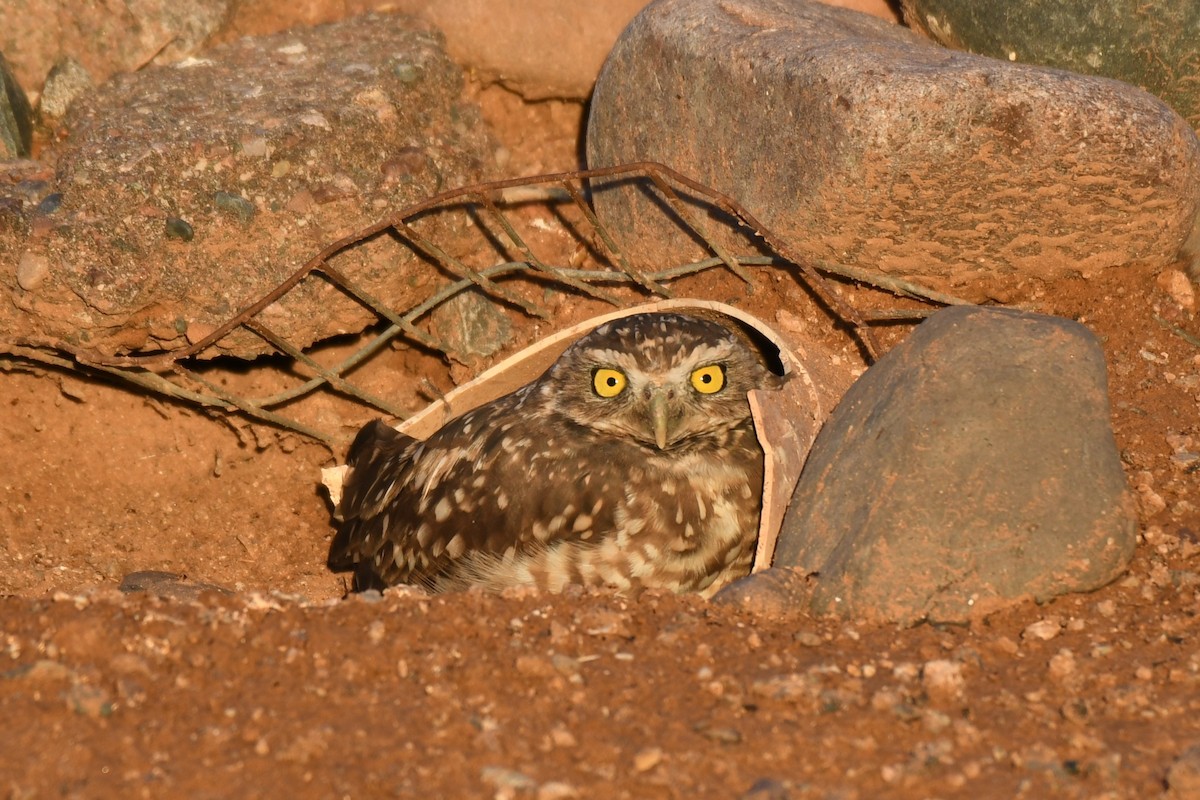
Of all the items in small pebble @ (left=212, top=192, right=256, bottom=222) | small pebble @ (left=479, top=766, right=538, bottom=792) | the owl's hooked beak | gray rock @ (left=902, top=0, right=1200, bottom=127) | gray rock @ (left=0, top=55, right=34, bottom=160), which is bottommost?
small pebble @ (left=479, top=766, right=538, bottom=792)

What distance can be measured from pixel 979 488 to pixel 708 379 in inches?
41.3

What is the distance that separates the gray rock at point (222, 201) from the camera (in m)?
4.62

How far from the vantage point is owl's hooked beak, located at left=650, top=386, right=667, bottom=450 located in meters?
3.78

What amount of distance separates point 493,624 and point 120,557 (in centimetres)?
267

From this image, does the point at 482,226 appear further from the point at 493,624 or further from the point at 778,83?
the point at 493,624

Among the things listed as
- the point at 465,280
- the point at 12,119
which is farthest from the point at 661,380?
the point at 12,119

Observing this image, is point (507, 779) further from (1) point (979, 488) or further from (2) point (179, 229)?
(2) point (179, 229)

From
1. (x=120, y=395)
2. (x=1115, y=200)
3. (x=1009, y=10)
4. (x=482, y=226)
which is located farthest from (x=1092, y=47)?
(x=120, y=395)

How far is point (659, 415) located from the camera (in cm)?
380

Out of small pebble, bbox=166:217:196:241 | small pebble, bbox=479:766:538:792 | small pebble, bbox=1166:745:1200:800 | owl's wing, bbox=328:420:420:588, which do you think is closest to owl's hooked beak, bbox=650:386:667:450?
owl's wing, bbox=328:420:420:588

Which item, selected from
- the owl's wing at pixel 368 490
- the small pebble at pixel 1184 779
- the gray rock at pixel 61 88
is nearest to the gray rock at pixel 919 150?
the owl's wing at pixel 368 490

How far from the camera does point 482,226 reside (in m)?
5.24

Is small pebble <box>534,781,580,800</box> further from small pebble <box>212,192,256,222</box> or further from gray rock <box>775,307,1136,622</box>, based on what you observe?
small pebble <box>212,192,256,222</box>

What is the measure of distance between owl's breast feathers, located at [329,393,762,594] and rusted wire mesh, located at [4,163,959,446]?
69 cm
